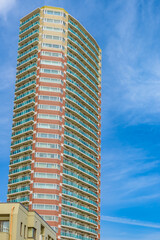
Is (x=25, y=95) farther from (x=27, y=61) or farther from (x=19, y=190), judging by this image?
(x=19, y=190)

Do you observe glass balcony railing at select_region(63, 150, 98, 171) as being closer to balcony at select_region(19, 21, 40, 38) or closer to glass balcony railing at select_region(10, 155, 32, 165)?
glass balcony railing at select_region(10, 155, 32, 165)

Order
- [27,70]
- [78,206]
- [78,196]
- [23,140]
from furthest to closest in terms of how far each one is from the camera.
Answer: [27,70]
[23,140]
[78,196]
[78,206]

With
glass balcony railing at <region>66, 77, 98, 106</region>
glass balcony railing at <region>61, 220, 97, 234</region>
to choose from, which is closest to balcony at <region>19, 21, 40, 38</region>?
glass balcony railing at <region>66, 77, 98, 106</region>

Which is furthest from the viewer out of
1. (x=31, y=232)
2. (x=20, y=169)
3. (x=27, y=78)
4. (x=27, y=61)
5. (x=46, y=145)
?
(x=27, y=61)

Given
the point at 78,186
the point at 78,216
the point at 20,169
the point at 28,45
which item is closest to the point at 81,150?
the point at 78,186

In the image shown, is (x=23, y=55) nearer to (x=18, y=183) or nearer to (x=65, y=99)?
(x=65, y=99)

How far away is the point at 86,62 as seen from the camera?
144 meters

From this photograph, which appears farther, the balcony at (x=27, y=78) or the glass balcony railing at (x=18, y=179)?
the balcony at (x=27, y=78)

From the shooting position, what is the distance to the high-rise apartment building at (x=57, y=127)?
11119 centimetres

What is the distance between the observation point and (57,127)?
118125 millimetres

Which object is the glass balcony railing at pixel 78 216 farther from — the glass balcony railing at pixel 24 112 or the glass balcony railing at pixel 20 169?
the glass balcony railing at pixel 24 112

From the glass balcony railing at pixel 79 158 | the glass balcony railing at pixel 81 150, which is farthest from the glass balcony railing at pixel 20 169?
the glass balcony railing at pixel 81 150


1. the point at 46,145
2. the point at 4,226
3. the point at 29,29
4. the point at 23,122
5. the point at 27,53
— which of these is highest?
the point at 29,29

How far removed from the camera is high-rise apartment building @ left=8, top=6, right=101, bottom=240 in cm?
11119
